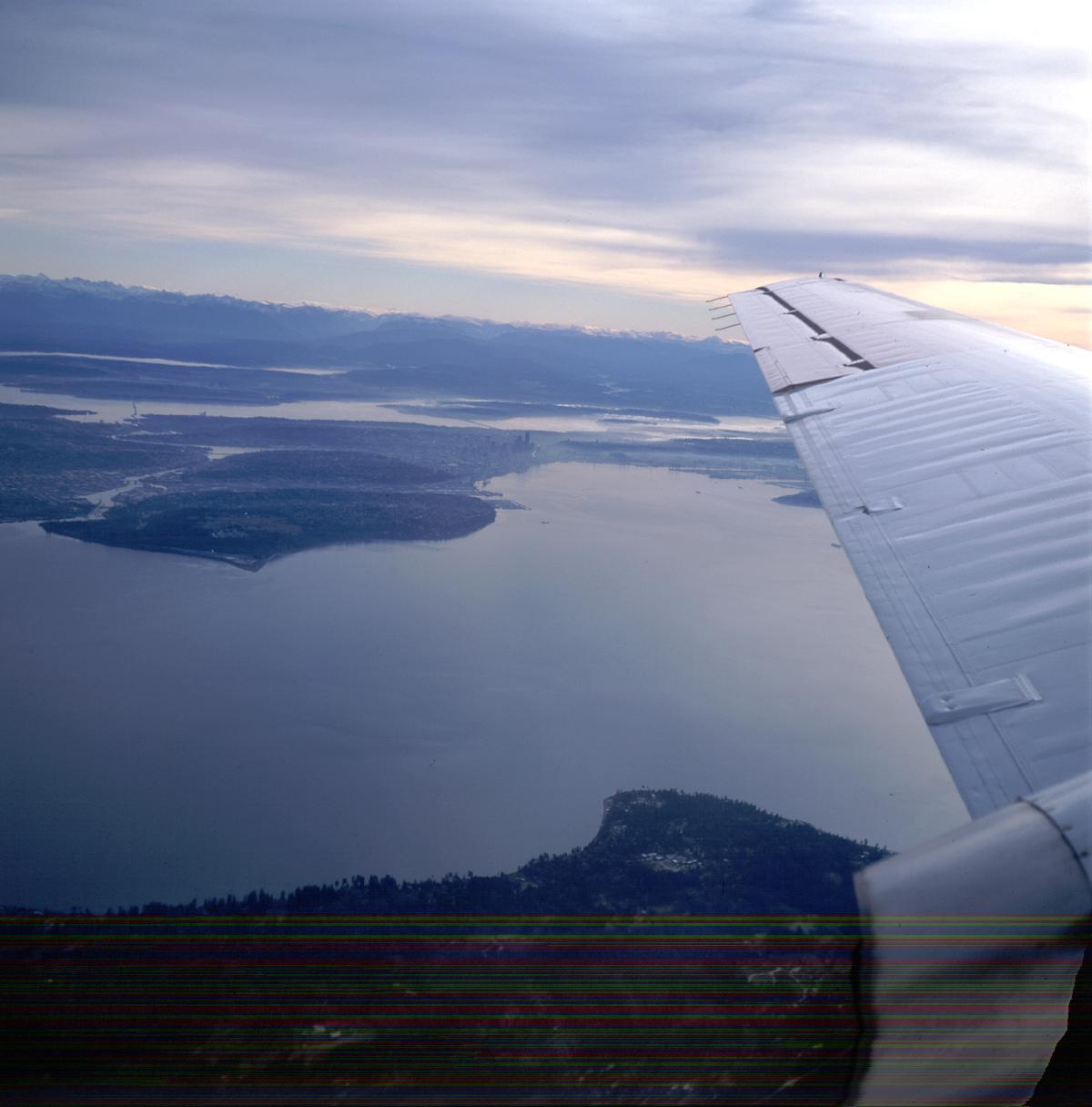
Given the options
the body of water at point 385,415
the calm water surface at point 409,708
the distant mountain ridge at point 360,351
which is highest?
the distant mountain ridge at point 360,351

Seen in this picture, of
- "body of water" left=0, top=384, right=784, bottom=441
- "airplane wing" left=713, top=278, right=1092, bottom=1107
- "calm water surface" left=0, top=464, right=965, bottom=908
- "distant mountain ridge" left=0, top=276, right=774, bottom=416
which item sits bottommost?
"calm water surface" left=0, top=464, right=965, bottom=908

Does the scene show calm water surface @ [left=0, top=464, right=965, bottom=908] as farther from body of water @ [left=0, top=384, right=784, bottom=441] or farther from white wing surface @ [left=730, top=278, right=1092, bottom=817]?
body of water @ [left=0, top=384, right=784, bottom=441]

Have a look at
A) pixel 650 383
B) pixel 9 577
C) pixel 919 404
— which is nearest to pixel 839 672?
pixel 919 404

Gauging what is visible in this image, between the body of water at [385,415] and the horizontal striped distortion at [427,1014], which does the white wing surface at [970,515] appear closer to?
the horizontal striped distortion at [427,1014]

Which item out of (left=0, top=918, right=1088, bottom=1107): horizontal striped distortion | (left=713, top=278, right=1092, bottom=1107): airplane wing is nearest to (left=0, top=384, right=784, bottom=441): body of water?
(left=0, top=918, right=1088, bottom=1107): horizontal striped distortion

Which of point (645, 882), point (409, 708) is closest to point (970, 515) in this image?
point (645, 882)

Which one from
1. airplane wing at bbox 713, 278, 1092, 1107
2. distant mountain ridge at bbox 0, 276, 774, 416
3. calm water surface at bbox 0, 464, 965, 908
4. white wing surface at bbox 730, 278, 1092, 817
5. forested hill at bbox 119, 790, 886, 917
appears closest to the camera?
airplane wing at bbox 713, 278, 1092, 1107

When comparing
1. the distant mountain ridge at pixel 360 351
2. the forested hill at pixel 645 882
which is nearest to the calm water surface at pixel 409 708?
the forested hill at pixel 645 882
